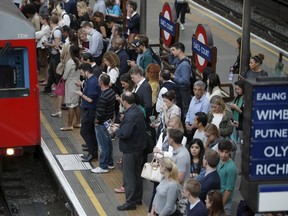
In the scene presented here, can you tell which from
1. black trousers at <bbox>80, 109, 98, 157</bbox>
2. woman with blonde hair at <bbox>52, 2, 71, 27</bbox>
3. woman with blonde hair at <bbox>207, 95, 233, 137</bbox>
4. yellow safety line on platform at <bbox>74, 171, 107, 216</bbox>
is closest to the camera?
woman with blonde hair at <bbox>207, 95, 233, 137</bbox>

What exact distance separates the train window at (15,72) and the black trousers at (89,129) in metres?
1.32

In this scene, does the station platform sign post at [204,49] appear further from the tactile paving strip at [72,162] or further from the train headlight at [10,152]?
the train headlight at [10,152]

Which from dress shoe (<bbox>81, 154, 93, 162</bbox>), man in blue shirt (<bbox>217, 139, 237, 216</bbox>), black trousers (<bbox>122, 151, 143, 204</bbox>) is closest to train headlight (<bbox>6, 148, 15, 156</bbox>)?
dress shoe (<bbox>81, 154, 93, 162</bbox>)

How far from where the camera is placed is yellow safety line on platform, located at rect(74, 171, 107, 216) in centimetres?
1411

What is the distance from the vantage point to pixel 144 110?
1495 cm

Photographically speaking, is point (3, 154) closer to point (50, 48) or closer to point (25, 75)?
point (25, 75)

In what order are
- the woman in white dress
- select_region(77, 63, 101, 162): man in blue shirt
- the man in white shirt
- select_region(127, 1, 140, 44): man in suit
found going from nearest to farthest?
the man in white shirt → select_region(77, 63, 101, 162): man in blue shirt → the woman in white dress → select_region(127, 1, 140, 44): man in suit

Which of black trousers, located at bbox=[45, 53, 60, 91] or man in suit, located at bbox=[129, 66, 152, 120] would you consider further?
black trousers, located at bbox=[45, 53, 60, 91]

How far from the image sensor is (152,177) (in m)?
12.7

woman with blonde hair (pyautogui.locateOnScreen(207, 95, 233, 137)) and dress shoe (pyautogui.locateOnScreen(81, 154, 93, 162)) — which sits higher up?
woman with blonde hair (pyautogui.locateOnScreen(207, 95, 233, 137))

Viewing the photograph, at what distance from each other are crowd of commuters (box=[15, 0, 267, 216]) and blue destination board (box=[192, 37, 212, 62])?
0.51 metres

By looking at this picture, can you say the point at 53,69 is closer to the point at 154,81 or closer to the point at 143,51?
the point at 143,51

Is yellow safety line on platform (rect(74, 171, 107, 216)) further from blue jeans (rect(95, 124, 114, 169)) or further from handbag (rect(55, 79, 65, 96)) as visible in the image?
handbag (rect(55, 79, 65, 96))

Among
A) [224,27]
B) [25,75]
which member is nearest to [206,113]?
[25,75]
